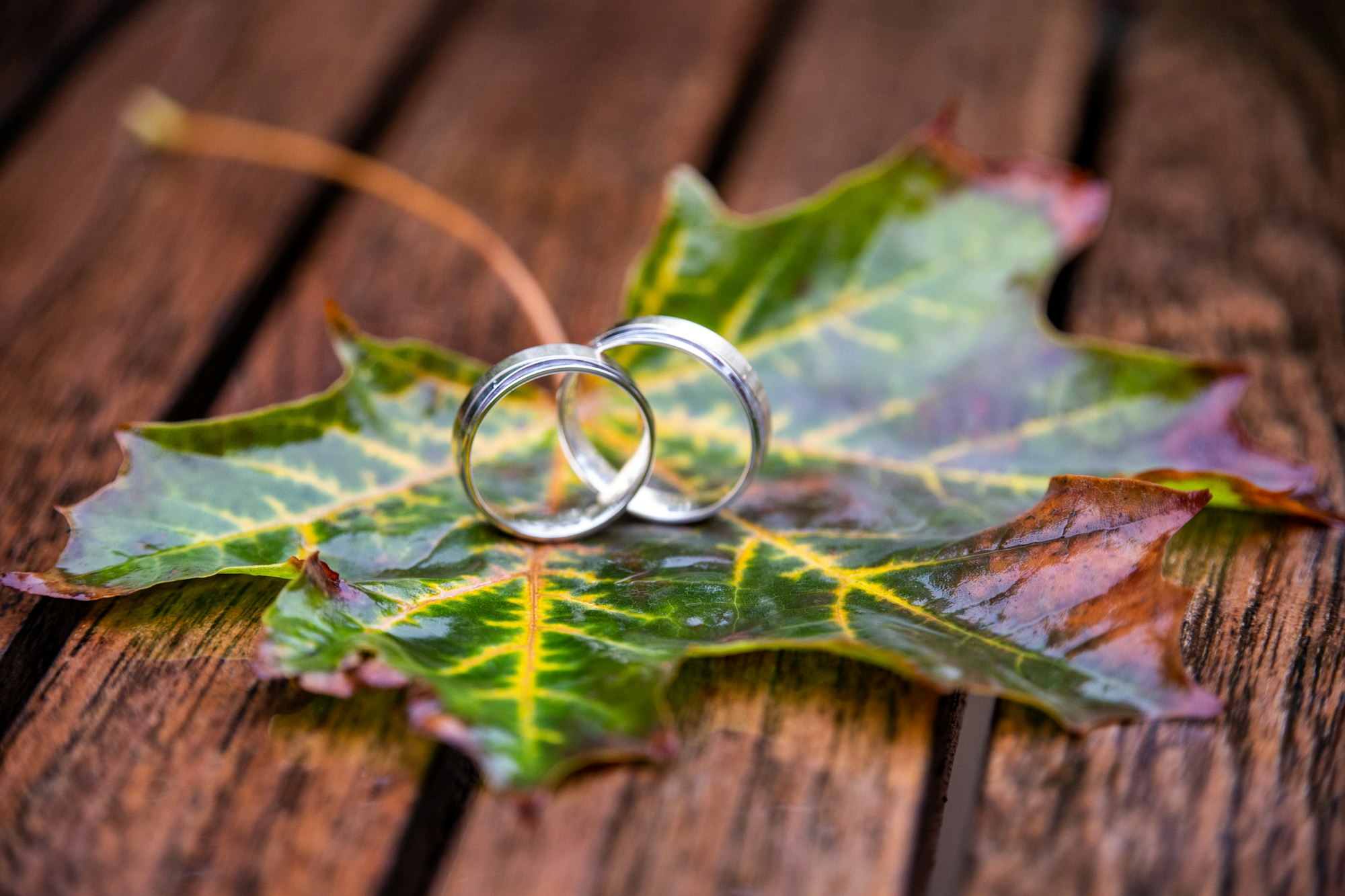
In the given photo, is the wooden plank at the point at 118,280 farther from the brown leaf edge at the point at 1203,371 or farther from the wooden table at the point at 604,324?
the brown leaf edge at the point at 1203,371

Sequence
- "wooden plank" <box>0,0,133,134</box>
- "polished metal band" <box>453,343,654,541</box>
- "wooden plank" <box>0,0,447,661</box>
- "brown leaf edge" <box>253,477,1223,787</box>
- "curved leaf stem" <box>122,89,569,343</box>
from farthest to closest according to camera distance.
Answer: "wooden plank" <box>0,0,133,134</box>, "curved leaf stem" <box>122,89,569,343</box>, "wooden plank" <box>0,0,447,661</box>, "polished metal band" <box>453,343,654,541</box>, "brown leaf edge" <box>253,477,1223,787</box>

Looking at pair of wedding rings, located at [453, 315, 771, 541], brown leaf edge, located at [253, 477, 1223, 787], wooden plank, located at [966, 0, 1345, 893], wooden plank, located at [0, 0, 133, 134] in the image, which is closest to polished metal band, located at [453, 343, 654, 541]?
pair of wedding rings, located at [453, 315, 771, 541]

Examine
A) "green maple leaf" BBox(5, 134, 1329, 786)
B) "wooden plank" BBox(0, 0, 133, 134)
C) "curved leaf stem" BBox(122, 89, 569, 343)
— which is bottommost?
"green maple leaf" BBox(5, 134, 1329, 786)

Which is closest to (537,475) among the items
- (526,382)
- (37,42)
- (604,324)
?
(526,382)

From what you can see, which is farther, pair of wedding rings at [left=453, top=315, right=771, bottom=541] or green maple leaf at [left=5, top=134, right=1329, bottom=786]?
pair of wedding rings at [left=453, top=315, right=771, bottom=541]

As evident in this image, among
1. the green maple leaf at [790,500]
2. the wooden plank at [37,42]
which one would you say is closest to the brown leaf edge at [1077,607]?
the green maple leaf at [790,500]

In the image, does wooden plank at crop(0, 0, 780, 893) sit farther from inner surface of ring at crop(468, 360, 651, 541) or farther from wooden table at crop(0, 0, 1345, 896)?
inner surface of ring at crop(468, 360, 651, 541)
